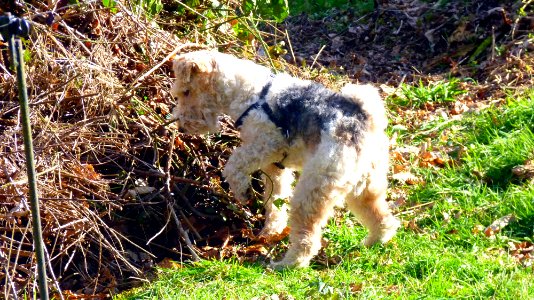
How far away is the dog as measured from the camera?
5281 mm

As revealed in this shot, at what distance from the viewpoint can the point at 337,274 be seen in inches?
212

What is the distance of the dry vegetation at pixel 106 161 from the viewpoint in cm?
538

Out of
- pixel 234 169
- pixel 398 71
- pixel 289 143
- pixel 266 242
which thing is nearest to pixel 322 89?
pixel 289 143

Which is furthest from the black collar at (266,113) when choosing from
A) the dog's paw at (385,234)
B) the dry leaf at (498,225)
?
the dry leaf at (498,225)

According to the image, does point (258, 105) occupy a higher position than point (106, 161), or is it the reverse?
point (258, 105)

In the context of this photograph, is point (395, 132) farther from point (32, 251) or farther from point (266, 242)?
point (32, 251)

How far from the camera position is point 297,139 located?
→ 5551mm

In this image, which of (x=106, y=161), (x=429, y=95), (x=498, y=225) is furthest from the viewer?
(x=429, y=95)

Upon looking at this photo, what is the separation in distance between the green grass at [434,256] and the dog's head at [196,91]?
1.07 meters

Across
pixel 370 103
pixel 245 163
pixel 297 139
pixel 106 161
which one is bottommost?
pixel 106 161

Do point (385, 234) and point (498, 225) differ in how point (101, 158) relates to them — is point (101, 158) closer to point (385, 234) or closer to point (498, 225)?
point (385, 234)

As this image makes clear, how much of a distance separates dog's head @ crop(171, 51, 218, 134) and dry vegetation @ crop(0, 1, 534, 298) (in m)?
0.32

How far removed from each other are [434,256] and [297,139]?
4.11 feet

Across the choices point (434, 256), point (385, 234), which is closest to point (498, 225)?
point (434, 256)
